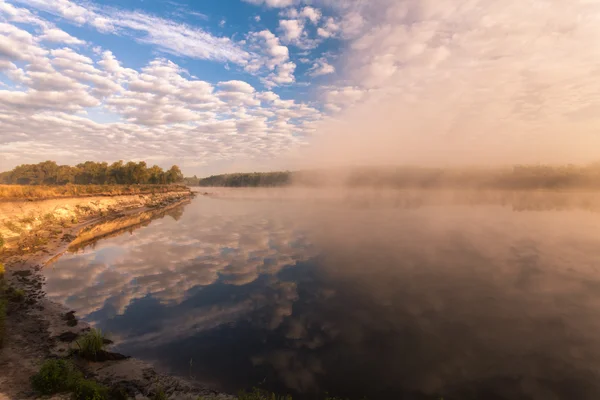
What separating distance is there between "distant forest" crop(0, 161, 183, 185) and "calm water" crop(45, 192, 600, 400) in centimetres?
11151

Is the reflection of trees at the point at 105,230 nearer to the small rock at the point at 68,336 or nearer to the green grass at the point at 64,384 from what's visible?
the small rock at the point at 68,336

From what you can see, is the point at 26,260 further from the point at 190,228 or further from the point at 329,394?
the point at 329,394

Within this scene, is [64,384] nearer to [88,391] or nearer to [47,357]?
[88,391]

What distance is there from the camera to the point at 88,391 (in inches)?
355

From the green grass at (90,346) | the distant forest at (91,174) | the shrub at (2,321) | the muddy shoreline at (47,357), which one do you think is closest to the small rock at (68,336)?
the muddy shoreline at (47,357)

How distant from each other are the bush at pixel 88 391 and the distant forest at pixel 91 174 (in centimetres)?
14048

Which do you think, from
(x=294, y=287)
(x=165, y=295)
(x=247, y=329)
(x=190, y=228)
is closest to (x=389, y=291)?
(x=294, y=287)

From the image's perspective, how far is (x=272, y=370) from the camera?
1235 centimetres

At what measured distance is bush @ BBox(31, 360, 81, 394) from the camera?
9141mm

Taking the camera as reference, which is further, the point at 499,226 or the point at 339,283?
the point at 499,226

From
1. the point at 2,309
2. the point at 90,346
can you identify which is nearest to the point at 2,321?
the point at 2,309

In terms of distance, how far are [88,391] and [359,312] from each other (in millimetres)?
14185

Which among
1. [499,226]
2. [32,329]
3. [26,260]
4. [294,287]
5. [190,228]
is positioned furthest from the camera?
[190,228]

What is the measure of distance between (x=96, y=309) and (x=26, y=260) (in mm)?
16680
